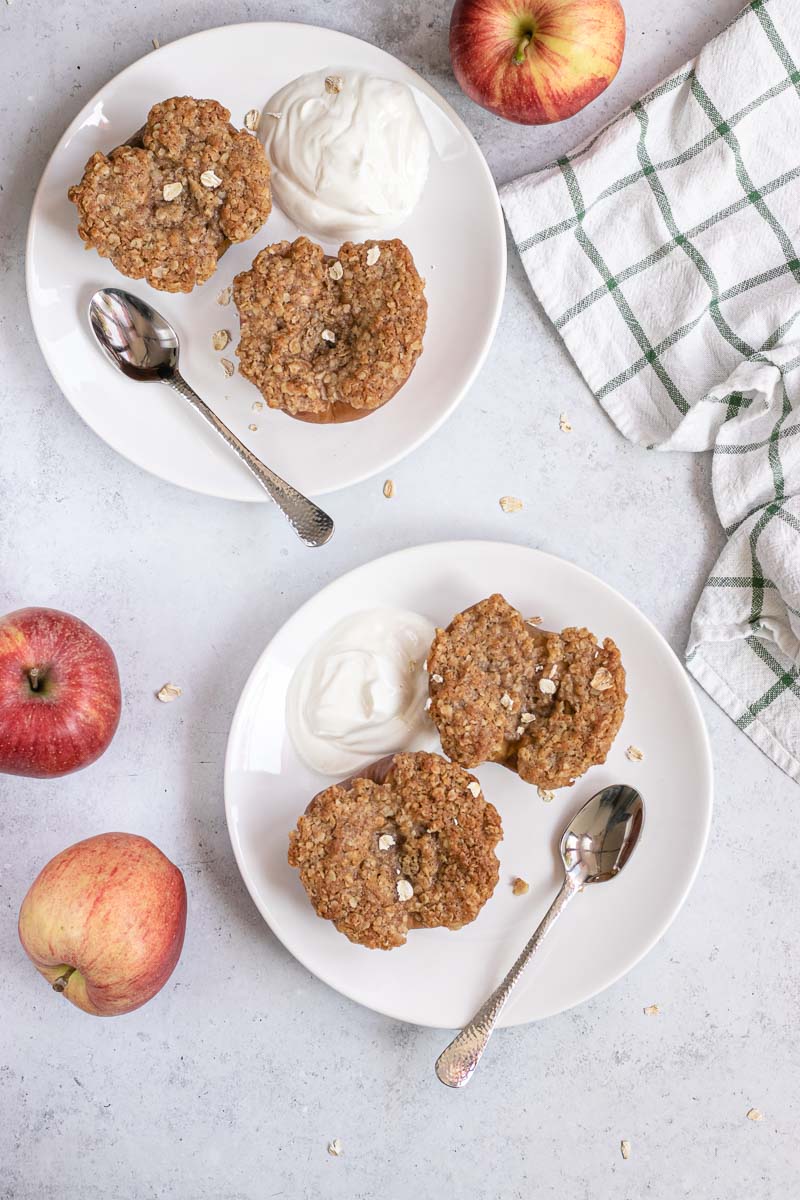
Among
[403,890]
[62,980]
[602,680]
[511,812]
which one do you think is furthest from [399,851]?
[62,980]

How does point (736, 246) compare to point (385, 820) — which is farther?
point (736, 246)

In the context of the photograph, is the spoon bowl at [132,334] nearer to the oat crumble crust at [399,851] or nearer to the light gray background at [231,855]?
the light gray background at [231,855]

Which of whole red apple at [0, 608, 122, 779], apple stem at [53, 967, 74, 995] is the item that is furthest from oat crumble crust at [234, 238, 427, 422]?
apple stem at [53, 967, 74, 995]

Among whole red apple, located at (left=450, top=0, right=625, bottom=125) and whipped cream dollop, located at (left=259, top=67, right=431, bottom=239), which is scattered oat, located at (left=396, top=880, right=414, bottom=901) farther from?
whole red apple, located at (left=450, top=0, right=625, bottom=125)

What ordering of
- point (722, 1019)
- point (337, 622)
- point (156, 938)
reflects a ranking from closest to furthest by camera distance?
point (156, 938)
point (337, 622)
point (722, 1019)

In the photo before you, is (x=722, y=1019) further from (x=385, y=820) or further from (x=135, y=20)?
(x=135, y=20)

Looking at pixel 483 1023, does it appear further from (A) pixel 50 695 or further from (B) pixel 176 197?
(B) pixel 176 197

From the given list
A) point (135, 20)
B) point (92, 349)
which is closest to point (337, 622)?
point (92, 349)
